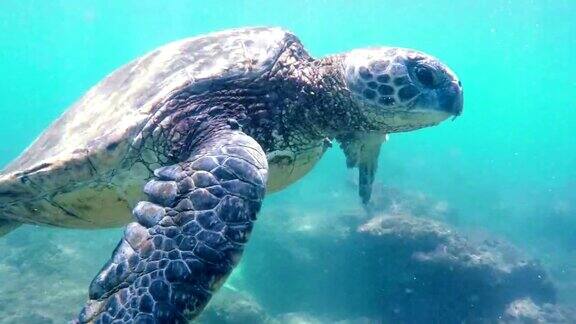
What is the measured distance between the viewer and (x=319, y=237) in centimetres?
1188

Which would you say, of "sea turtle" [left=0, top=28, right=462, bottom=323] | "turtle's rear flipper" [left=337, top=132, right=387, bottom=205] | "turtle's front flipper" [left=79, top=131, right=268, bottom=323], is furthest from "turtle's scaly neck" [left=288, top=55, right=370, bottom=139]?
"turtle's front flipper" [left=79, top=131, right=268, bottom=323]

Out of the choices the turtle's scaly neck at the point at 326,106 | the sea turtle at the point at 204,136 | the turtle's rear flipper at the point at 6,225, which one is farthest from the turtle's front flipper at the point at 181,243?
the turtle's rear flipper at the point at 6,225

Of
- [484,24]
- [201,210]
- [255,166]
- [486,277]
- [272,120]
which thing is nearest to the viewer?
[201,210]

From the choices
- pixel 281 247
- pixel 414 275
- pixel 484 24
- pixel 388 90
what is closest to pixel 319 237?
pixel 281 247

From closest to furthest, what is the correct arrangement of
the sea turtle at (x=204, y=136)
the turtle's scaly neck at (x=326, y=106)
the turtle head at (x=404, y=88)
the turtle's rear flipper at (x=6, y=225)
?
the sea turtle at (x=204, y=136) → the turtle head at (x=404, y=88) → the turtle's scaly neck at (x=326, y=106) → the turtle's rear flipper at (x=6, y=225)

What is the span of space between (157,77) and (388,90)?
6.55ft

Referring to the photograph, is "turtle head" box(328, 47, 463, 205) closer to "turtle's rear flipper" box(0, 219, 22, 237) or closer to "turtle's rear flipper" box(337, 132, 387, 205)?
"turtle's rear flipper" box(337, 132, 387, 205)

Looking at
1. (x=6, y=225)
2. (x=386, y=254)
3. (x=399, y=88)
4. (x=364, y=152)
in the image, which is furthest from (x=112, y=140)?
(x=386, y=254)

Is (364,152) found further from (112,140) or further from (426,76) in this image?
(112,140)

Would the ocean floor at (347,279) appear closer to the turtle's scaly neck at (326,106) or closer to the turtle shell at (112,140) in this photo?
the turtle shell at (112,140)

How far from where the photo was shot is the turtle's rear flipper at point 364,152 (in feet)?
14.9

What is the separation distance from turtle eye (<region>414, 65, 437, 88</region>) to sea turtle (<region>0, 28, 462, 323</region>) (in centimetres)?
1

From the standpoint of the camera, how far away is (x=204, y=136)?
322 cm

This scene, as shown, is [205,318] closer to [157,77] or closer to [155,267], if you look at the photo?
[157,77]
